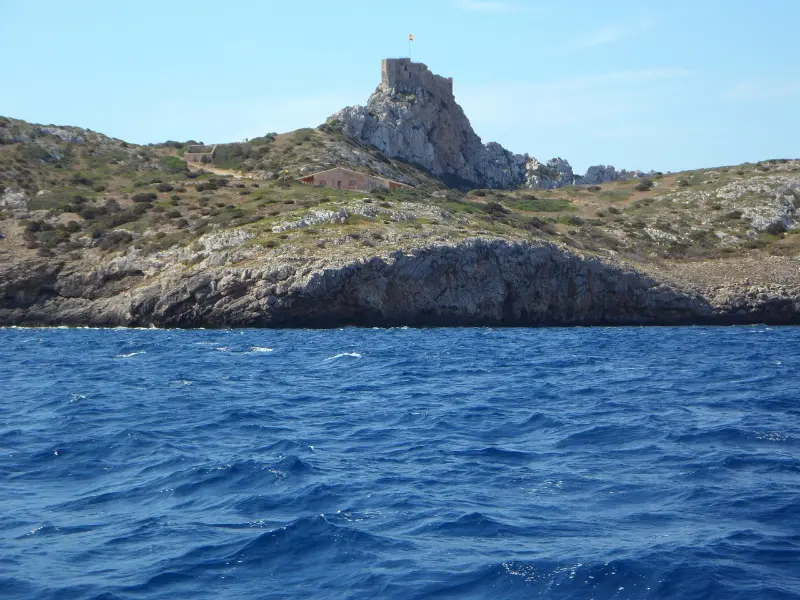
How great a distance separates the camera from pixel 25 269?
213 ft

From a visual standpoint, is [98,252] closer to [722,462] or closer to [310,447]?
[310,447]

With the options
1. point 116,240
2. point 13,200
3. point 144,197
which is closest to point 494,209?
point 144,197

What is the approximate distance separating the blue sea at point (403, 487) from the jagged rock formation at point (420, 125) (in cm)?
9594

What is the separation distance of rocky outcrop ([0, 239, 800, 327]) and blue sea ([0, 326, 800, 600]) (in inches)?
1191

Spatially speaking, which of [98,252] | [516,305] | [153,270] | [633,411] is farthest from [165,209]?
[633,411]

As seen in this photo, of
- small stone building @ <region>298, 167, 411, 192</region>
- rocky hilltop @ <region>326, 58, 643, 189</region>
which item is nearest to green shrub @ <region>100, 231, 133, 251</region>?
small stone building @ <region>298, 167, 411, 192</region>

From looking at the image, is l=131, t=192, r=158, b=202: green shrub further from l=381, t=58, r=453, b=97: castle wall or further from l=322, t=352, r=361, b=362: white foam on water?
l=322, t=352, r=361, b=362: white foam on water

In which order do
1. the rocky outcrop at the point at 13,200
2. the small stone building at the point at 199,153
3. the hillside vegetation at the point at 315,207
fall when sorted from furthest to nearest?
Result: the small stone building at the point at 199,153, the rocky outcrop at the point at 13,200, the hillside vegetation at the point at 315,207

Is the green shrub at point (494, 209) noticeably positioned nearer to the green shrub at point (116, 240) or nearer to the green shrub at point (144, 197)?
the green shrub at point (144, 197)

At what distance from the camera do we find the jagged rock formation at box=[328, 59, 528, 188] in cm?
12044

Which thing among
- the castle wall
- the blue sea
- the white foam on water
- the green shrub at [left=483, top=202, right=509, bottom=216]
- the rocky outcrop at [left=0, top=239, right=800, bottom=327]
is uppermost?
the castle wall

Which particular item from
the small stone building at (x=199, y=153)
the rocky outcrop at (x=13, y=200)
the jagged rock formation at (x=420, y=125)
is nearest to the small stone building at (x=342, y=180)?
the small stone building at (x=199, y=153)

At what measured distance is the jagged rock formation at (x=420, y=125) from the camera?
120m

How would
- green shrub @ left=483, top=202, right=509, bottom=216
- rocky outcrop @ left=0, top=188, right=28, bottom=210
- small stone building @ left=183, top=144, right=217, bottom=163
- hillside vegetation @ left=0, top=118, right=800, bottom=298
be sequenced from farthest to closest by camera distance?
1. small stone building @ left=183, top=144, right=217, bottom=163
2. green shrub @ left=483, top=202, right=509, bottom=216
3. rocky outcrop @ left=0, top=188, right=28, bottom=210
4. hillside vegetation @ left=0, top=118, right=800, bottom=298
